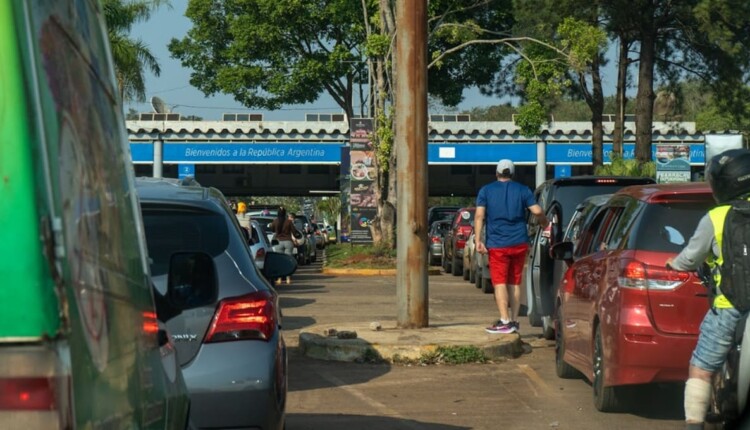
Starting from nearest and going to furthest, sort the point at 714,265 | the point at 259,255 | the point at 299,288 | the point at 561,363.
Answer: the point at 714,265
the point at 561,363
the point at 259,255
the point at 299,288

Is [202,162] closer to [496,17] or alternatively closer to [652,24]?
[496,17]

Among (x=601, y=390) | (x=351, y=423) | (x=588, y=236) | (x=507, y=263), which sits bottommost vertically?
(x=351, y=423)

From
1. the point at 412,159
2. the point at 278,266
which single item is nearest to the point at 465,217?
the point at 412,159

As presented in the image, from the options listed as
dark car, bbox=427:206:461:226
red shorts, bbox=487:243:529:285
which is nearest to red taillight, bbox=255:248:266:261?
red shorts, bbox=487:243:529:285

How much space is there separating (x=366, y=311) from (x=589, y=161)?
3195cm

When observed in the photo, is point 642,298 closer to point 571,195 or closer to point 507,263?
point 507,263

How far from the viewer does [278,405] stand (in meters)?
6.73

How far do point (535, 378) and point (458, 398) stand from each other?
1288mm

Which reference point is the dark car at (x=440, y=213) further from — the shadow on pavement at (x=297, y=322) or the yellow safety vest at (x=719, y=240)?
the yellow safety vest at (x=719, y=240)

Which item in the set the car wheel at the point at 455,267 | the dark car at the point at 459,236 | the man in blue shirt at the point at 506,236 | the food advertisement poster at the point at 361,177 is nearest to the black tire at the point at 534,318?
the man in blue shirt at the point at 506,236

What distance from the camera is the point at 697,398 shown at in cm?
699

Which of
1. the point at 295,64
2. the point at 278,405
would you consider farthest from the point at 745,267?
the point at 295,64

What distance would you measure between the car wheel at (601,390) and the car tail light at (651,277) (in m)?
0.68

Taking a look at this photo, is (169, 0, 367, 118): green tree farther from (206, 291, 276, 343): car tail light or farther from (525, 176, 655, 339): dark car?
(206, 291, 276, 343): car tail light
